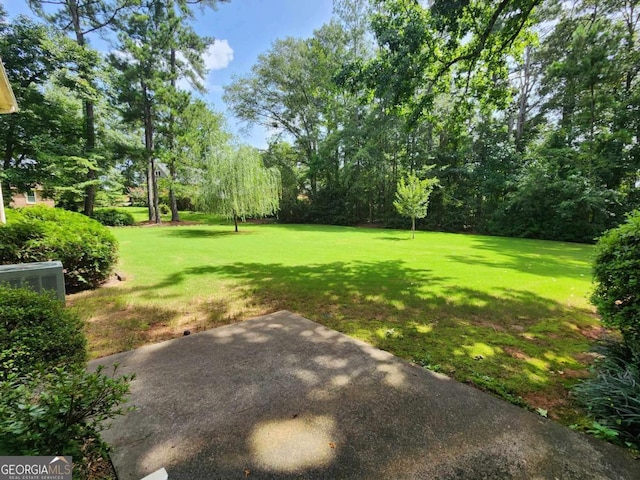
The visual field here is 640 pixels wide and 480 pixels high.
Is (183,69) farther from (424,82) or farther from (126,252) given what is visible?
(424,82)

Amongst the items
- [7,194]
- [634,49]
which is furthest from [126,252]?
[634,49]

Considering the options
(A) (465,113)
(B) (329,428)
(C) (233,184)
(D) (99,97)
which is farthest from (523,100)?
(D) (99,97)

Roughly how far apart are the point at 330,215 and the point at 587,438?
23980 mm

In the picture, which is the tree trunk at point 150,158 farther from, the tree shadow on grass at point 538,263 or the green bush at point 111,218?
the tree shadow on grass at point 538,263

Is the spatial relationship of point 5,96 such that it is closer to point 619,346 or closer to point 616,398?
point 616,398

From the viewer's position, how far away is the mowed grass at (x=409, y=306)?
2865mm

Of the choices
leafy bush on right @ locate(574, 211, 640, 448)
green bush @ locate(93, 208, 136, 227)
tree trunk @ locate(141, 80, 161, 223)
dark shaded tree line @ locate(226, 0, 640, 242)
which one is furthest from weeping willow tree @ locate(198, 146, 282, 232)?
leafy bush on right @ locate(574, 211, 640, 448)

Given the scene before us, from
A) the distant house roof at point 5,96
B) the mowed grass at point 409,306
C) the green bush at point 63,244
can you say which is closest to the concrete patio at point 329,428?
the mowed grass at point 409,306

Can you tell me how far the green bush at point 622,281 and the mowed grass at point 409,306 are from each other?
1.94ft

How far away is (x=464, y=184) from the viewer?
68.0 feet

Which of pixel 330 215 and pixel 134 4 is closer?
pixel 134 4

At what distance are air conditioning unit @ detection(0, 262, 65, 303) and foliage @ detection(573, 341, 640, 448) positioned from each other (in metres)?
5.52

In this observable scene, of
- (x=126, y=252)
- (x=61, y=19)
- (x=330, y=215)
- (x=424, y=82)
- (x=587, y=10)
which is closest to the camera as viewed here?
(x=424, y=82)

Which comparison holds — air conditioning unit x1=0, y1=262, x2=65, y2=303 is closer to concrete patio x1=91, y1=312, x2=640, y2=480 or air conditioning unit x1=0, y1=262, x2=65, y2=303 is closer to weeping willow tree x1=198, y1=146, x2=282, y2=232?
concrete patio x1=91, y1=312, x2=640, y2=480
